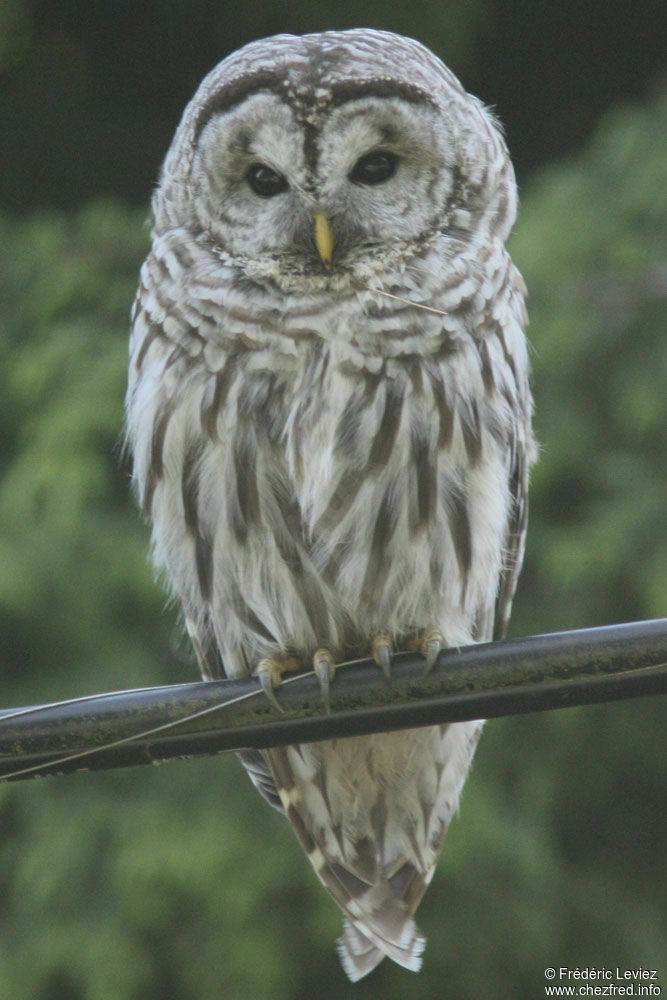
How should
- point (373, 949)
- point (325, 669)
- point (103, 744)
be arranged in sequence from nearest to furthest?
point (103, 744) → point (325, 669) → point (373, 949)

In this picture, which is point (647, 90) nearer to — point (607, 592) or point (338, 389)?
point (607, 592)

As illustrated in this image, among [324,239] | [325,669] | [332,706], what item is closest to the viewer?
[332,706]

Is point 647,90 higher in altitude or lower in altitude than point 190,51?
lower

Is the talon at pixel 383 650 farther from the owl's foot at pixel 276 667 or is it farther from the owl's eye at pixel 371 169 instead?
the owl's eye at pixel 371 169

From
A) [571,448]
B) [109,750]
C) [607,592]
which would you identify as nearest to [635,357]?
[571,448]

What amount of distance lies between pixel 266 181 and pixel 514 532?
115cm

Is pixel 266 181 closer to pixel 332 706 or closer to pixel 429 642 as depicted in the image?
Answer: pixel 429 642

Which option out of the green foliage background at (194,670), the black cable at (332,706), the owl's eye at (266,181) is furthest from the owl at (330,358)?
the green foliage background at (194,670)

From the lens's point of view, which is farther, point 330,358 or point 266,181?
point 266,181

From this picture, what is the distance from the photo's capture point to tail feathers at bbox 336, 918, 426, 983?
11.9 feet

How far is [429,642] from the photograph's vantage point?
11.0 ft

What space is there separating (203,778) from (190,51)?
4.02 m

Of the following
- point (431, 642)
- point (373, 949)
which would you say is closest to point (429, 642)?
point (431, 642)

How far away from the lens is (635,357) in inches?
229
